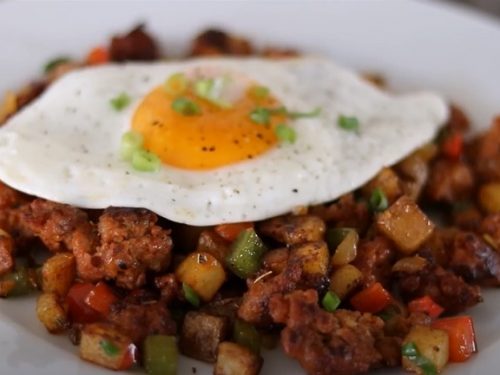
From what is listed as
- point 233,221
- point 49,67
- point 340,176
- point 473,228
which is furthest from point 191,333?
point 49,67

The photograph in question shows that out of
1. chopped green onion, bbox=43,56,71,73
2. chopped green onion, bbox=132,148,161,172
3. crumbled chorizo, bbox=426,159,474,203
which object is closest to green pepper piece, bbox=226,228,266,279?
chopped green onion, bbox=132,148,161,172

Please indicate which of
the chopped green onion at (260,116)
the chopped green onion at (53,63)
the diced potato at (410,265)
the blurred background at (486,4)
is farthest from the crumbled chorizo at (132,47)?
the blurred background at (486,4)

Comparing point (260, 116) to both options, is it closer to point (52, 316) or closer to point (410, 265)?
point (410, 265)

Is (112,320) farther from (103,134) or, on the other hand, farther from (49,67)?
(49,67)

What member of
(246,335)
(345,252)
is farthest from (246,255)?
(345,252)

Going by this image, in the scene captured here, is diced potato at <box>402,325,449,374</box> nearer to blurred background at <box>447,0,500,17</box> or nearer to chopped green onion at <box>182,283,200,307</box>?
chopped green onion at <box>182,283,200,307</box>
